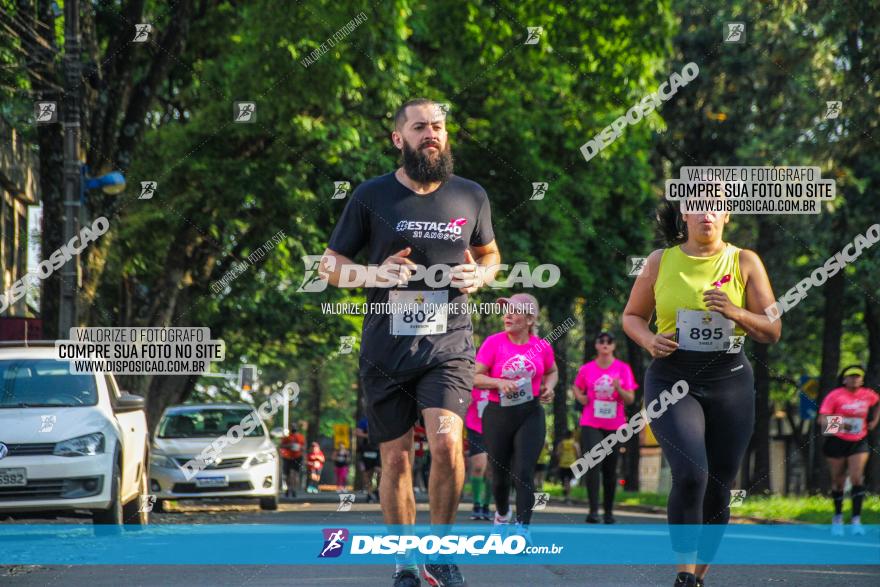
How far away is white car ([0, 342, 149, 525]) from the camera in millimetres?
12648

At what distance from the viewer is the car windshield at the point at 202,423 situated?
867 inches

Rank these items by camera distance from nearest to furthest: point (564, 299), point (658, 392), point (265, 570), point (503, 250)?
point (658, 392) → point (265, 570) → point (503, 250) → point (564, 299)

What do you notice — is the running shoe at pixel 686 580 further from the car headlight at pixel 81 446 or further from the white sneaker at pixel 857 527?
the white sneaker at pixel 857 527

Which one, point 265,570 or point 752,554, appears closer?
point 265,570

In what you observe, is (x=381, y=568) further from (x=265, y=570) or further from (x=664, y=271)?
(x=664, y=271)

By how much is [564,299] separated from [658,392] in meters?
20.0

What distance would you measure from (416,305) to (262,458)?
14.8 meters

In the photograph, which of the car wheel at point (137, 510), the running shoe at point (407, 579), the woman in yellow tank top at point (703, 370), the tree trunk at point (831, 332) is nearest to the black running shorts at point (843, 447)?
the car wheel at point (137, 510)

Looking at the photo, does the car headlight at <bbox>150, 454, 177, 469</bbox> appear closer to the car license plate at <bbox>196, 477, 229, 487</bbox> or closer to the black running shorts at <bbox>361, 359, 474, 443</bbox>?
the car license plate at <bbox>196, 477, 229, 487</bbox>

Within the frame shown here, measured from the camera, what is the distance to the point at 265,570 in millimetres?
9820

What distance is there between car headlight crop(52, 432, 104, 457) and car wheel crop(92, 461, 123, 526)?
22cm

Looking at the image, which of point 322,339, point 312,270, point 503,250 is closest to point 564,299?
point 503,250

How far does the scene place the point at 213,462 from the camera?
68.7ft

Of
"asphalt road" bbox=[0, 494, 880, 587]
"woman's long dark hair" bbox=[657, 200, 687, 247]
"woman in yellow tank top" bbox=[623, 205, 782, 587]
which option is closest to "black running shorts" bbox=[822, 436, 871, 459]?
"asphalt road" bbox=[0, 494, 880, 587]
